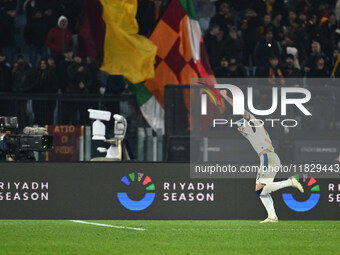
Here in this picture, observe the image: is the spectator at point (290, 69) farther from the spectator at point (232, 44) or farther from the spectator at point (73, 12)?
the spectator at point (73, 12)

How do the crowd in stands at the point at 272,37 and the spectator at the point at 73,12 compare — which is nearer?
the crowd in stands at the point at 272,37

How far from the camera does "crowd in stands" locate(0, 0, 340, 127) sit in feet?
68.2

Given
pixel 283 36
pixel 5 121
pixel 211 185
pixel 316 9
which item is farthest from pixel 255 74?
pixel 5 121

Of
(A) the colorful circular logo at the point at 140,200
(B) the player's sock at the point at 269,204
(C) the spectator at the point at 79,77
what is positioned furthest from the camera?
(C) the spectator at the point at 79,77

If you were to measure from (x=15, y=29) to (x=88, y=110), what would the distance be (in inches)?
258

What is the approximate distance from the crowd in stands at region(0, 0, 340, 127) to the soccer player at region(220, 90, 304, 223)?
4234 millimetres

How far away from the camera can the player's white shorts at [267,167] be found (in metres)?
16.4

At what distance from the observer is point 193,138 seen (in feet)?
57.0

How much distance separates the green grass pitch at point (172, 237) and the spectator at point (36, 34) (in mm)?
7322

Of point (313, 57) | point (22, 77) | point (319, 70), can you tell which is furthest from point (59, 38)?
point (319, 70)

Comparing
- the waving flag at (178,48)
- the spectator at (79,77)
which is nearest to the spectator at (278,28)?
the waving flag at (178,48)

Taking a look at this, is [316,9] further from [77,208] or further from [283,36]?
[77,208]

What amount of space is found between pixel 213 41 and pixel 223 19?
946mm

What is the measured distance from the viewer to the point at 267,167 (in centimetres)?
1650
